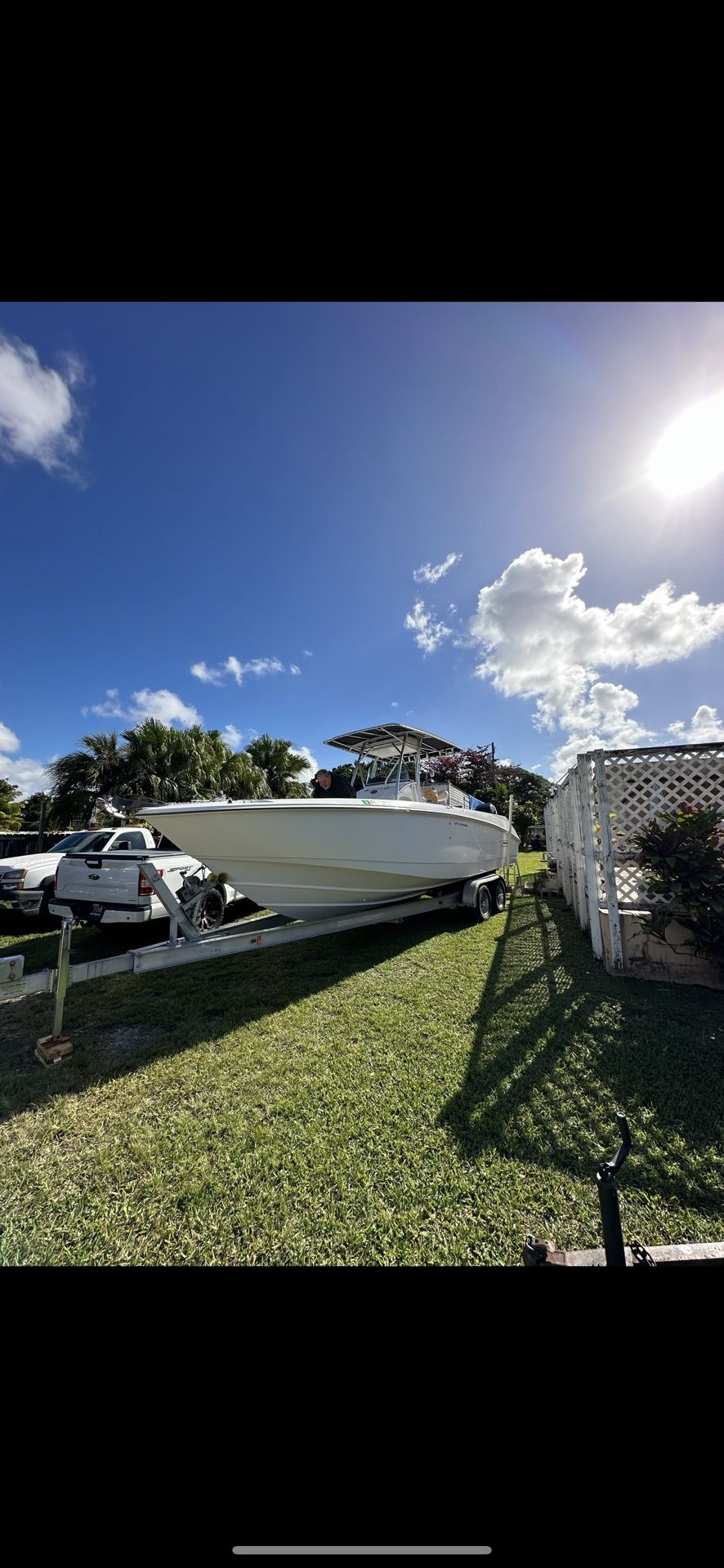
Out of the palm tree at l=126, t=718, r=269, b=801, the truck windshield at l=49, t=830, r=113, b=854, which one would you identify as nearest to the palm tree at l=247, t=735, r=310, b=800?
the palm tree at l=126, t=718, r=269, b=801

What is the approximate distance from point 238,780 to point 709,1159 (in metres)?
13.5

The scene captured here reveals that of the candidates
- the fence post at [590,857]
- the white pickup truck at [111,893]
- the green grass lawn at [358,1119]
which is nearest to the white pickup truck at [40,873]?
the white pickup truck at [111,893]

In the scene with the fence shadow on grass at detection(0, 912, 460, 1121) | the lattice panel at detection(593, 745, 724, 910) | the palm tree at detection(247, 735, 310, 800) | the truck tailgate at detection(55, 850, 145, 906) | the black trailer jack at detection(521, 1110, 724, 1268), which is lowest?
the fence shadow on grass at detection(0, 912, 460, 1121)

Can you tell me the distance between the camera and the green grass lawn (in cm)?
156

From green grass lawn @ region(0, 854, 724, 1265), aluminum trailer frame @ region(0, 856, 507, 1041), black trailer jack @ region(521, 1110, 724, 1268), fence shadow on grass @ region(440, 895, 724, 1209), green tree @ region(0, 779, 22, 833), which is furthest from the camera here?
green tree @ region(0, 779, 22, 833)

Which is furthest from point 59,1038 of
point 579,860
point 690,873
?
point 579,860

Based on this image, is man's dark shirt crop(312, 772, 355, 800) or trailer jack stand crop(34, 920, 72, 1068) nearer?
trailer jack stand crop(34, 920, 72, 1068)

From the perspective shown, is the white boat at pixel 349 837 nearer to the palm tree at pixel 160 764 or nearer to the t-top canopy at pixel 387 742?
the t-top canopy at pixel 387 742

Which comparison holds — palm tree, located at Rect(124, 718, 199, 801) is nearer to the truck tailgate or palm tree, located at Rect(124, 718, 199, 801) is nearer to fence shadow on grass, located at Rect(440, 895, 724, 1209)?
the truck tailgate

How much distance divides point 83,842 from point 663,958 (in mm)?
6743

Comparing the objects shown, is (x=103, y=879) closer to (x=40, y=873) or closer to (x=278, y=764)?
(x=40, y=873)

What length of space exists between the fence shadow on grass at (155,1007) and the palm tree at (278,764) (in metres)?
11.5
